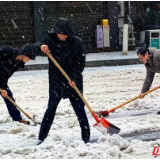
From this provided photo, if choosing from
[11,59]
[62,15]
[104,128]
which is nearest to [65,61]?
[11,59]

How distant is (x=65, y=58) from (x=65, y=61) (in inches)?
1.5

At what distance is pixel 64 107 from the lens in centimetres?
648

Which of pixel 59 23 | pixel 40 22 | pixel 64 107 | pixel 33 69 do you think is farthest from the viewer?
pixel 40 22

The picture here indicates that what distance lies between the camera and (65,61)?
417 centimetres

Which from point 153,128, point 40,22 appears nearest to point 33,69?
point 40,22

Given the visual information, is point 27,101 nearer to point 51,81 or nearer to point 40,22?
point 51,81

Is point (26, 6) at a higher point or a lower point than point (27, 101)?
higher

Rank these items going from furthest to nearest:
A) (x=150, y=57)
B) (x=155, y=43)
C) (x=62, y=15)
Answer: (x=62, y=15) < (x=155, y=43) < (x=150, y=57)

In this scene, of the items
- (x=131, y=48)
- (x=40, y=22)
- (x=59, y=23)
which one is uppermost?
(x=59, y=23)

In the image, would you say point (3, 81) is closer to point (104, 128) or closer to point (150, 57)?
point (104, 128)

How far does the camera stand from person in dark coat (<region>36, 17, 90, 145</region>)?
405 centimetres

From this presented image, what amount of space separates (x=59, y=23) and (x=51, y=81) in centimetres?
70

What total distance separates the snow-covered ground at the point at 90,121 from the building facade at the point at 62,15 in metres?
4.40

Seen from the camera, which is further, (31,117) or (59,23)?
(31,117)
